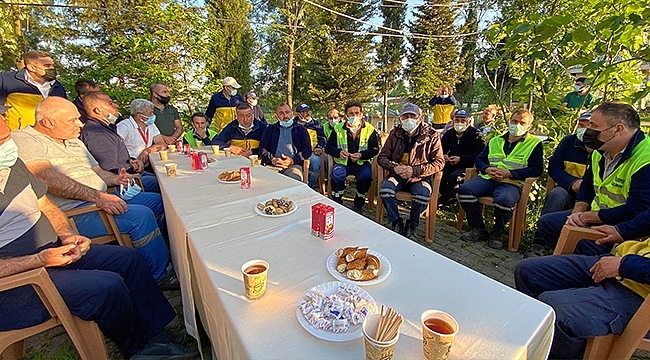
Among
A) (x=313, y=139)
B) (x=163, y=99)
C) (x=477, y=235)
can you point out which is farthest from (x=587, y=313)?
(x=163, y=99)

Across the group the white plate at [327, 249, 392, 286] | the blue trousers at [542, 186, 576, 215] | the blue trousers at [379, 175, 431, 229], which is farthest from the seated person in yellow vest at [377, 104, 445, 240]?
the white plate at [327, 249, 392, 286]

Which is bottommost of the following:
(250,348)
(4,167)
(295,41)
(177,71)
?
(250,348)

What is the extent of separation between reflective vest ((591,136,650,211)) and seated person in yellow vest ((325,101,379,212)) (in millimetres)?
2382

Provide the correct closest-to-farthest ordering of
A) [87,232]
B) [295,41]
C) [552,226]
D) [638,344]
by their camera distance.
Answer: [638,344], [87,232], [552,226], [295,41]

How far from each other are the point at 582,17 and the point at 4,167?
181 inches

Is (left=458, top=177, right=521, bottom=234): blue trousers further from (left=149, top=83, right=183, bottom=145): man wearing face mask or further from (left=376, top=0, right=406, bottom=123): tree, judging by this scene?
(left=376, top=0, right=406, bottom=123): tree

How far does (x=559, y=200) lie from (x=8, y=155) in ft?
13.6

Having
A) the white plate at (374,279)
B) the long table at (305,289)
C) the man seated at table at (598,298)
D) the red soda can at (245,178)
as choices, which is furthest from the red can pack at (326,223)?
the man seated at table at (598,298)

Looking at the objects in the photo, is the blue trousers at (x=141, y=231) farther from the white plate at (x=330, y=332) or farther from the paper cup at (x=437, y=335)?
the paper cup at (x=437, y=335)

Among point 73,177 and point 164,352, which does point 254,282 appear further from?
point 73,177

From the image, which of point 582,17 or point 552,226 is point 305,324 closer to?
point 552,226

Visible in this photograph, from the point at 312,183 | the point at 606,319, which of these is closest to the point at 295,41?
the point at 312,183

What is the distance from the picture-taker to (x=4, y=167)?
1.50 metres

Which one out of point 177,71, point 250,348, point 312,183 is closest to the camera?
point 250,348
